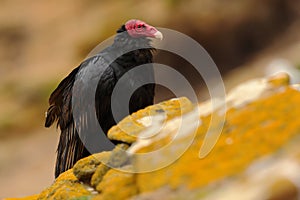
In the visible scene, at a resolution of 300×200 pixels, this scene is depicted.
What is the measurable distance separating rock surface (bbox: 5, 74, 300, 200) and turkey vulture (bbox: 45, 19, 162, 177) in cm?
168

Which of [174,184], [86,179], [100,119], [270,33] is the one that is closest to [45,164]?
[270,33]

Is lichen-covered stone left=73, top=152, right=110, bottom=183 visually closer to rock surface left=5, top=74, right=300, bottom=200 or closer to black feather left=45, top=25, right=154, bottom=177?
rock surface left=5, top=74, right=300, bottom=200

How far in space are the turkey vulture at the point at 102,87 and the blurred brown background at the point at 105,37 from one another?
7819 millimetres

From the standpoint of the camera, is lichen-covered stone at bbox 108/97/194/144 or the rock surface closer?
the rock surface

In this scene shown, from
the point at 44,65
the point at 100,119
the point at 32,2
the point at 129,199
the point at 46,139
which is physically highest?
the point at 32,2

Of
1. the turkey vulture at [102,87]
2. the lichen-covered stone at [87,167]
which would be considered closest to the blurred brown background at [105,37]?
the turkey vulture at [102,87]

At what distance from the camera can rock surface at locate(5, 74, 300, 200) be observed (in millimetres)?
3574

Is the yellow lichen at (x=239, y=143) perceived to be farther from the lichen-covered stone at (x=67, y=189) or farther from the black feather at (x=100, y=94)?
the black feather at (x=100, y=94)

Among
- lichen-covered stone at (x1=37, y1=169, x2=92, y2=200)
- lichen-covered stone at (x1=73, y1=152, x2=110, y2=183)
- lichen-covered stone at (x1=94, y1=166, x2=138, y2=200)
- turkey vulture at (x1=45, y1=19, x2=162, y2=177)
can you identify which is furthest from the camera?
turkey vulture at (x1=45, y1=19, x2=162, y2=177)

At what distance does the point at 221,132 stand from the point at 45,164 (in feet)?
40.6

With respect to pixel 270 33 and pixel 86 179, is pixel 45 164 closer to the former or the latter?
pixel 270 33

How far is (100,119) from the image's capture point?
6.63 metres

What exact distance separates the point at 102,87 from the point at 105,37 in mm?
11266

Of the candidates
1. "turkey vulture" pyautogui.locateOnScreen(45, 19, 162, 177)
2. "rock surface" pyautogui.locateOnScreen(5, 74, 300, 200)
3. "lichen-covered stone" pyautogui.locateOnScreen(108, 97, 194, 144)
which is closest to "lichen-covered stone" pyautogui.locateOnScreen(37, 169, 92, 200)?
"rock surface" pyautogui.locateOnScreen(5, 74, 300, 200)
